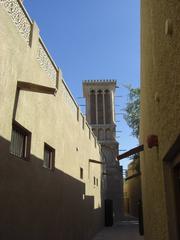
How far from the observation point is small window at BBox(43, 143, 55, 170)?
27.6 feet

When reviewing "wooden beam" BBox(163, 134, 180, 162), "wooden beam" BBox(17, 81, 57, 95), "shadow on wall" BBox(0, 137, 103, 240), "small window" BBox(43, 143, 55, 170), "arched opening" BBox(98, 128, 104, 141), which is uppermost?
"arched opening" BBox(98, 128, 104, 141)

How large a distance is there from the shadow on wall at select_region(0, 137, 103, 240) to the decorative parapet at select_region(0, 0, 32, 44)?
2.74 meters

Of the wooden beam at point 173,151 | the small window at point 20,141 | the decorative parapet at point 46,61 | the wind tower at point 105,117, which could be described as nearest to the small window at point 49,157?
the small window at point 20,141

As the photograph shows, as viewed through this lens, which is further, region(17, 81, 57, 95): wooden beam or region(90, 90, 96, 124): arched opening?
region(90, 90, 96, 124): arched opening

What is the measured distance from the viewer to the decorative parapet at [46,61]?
27.1ft

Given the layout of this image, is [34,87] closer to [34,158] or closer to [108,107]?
[34,158]

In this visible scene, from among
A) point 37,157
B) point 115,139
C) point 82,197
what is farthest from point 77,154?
point 115,139

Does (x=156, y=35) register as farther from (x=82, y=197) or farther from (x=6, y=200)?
(x=82, y=197)

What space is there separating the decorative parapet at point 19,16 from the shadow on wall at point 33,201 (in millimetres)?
2736

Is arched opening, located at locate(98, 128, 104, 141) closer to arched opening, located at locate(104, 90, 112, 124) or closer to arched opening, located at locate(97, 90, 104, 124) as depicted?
arched opening, located at locate(97, 90, 104, 124)

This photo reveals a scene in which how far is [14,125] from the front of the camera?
20.1ft

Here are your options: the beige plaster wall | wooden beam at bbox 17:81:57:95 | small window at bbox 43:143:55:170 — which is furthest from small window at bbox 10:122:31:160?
small window at bbox 43:143:55:170

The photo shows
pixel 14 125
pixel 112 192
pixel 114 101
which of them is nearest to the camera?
pixel 14 125

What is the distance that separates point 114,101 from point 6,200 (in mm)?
40891
